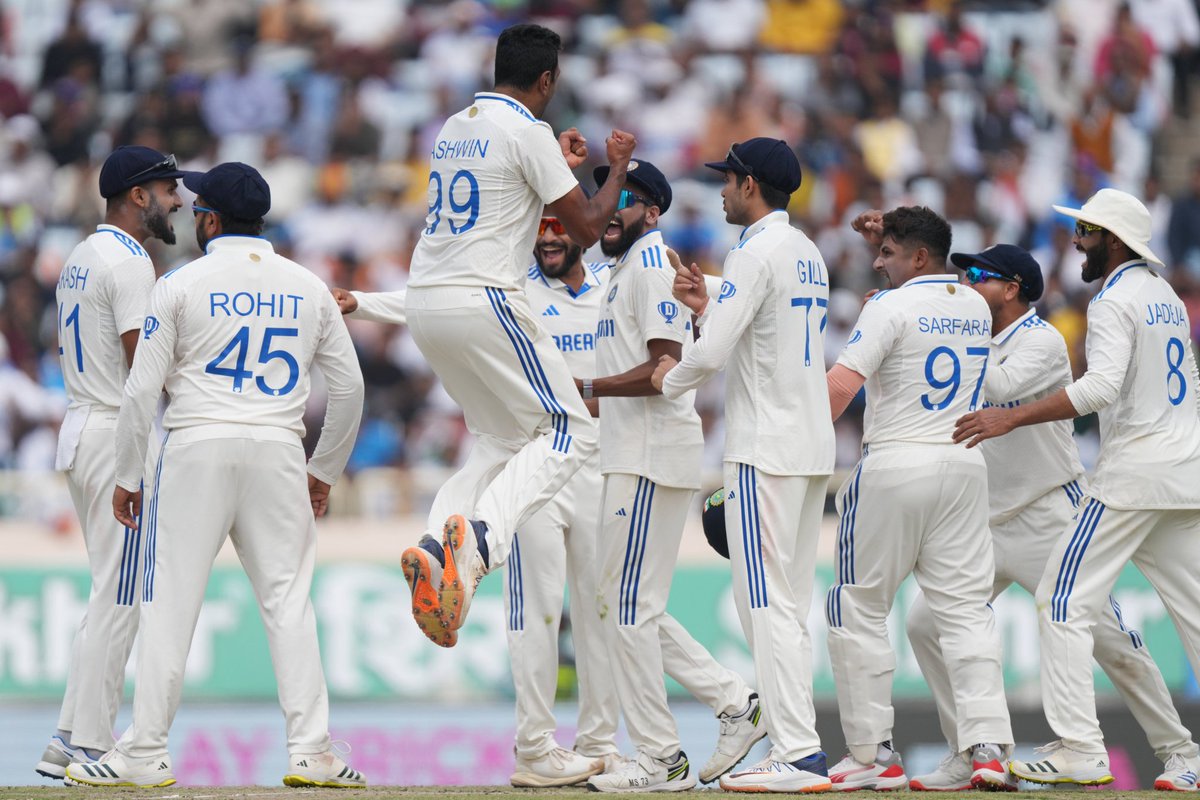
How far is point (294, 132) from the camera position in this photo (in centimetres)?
1969

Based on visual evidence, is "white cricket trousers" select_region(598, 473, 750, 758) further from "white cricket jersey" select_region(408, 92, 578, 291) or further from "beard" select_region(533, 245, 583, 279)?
"beard" select_region(533, 245, 583, 279)

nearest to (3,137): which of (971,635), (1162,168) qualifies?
(1162,168)

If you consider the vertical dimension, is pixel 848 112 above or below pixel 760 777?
above

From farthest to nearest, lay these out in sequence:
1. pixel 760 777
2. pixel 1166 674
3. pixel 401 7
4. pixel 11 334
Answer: pixel 401 7
pixel 11 334
pixel 1166 674
pixel 760 777

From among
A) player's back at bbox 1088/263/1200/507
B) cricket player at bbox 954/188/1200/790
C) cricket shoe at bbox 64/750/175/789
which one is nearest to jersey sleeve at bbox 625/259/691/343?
cricket player at bbox 954/188/1200/790

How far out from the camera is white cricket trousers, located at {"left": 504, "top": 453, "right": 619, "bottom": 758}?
890 centimetres

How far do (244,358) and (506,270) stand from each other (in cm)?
122

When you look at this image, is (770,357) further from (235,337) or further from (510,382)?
(235,337)

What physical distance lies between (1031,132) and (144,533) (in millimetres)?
13489

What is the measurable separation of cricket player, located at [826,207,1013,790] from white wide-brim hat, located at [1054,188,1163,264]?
0.67 metres

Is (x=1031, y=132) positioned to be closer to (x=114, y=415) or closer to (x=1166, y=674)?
(x=1166, y=674)

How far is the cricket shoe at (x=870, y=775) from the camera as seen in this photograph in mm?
8164

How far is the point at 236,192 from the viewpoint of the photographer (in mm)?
8125

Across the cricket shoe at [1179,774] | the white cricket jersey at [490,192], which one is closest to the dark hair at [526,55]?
the white cricket jersey at [490,192]
